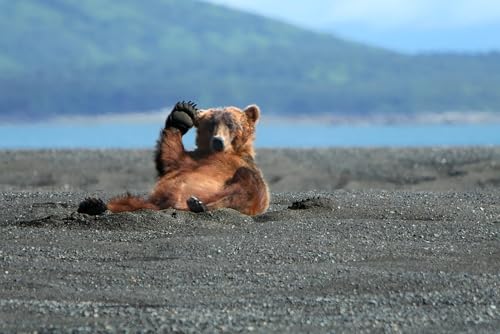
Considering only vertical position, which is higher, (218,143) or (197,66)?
(197,66)

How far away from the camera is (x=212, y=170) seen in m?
9.48

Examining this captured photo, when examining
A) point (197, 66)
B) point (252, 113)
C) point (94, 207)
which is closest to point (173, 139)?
point (252, 113)

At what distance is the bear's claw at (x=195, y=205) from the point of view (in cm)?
897

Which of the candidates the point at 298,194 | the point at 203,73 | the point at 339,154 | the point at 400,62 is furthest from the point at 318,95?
the point at 298,194

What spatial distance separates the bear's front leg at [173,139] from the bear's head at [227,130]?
4.0 inches

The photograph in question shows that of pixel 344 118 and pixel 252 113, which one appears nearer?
pixel 252 113

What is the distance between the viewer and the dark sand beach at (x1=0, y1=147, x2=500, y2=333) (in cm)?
619

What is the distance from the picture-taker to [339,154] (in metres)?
26.4

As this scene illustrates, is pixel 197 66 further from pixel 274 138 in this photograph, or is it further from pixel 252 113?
pixel 252 113

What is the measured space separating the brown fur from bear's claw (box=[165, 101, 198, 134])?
0.05 meters

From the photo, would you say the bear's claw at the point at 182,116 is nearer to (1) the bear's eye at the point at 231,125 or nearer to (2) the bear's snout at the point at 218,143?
(1) the bear's eye at the point at 231,125

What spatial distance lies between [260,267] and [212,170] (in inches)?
80.6

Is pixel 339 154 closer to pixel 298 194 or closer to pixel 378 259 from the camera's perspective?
pixel 298 194

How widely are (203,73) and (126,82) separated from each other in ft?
31.3
